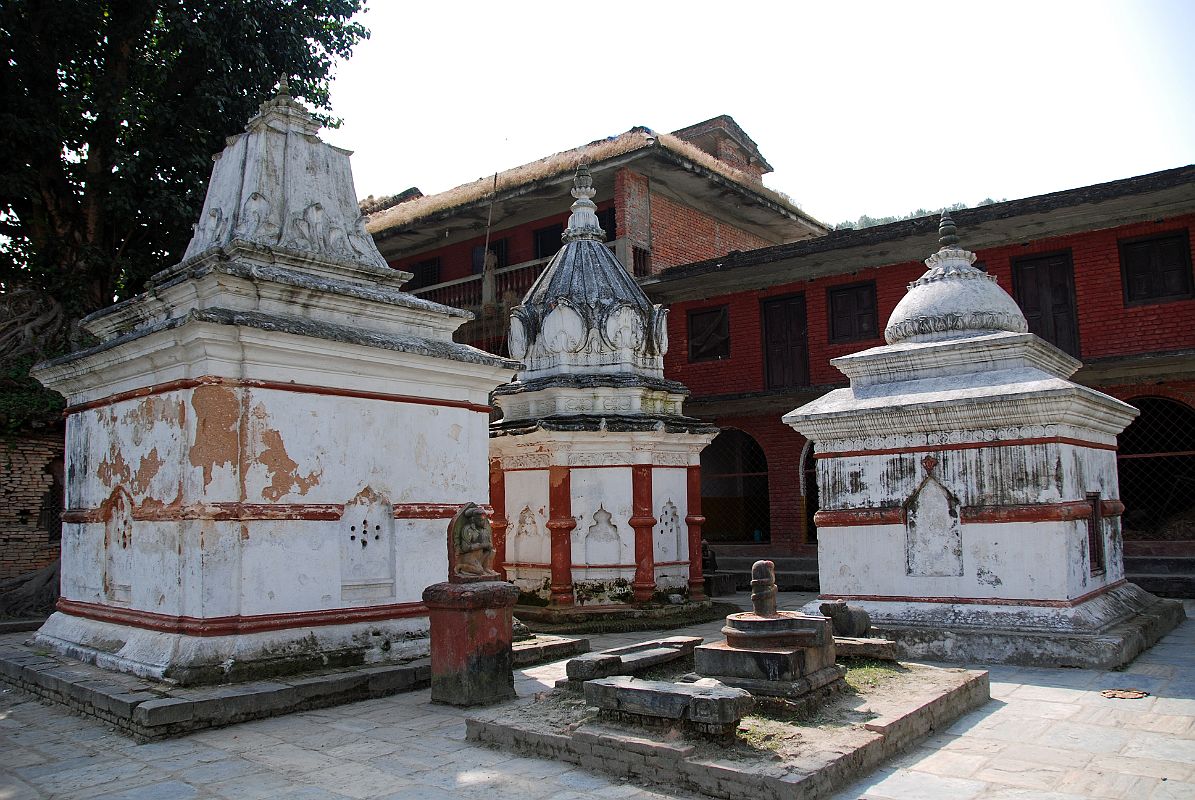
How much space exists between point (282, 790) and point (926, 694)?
4365mm

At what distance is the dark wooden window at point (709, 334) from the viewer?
21.0m

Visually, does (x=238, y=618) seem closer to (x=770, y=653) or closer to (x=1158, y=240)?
(x=770, y=653)

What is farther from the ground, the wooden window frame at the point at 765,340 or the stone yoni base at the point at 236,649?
the wooden window frame at the point at 765,340

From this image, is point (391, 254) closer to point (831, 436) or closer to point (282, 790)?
point (831, 436)

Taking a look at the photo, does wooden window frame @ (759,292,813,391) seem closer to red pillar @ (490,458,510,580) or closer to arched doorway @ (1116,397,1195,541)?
arched doorway @ (1116,397,1195,541)

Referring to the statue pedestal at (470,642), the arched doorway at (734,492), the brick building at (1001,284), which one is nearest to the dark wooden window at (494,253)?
the brick building at (1001,284)

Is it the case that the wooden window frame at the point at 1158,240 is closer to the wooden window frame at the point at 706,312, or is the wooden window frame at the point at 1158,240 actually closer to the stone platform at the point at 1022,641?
the wooden window frame at the point at 706,312

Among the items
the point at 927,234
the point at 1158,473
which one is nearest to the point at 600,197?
the point at 927,234

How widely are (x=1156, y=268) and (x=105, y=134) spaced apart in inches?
757

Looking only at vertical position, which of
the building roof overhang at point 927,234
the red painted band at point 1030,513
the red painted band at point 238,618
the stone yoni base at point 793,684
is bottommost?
the stone yoni base at point 793,684

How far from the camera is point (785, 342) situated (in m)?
20.0

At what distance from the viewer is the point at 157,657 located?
7.24 m

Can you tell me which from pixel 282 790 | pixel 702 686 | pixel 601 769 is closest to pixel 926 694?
pixel 702 686

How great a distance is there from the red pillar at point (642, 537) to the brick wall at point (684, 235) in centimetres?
1088
